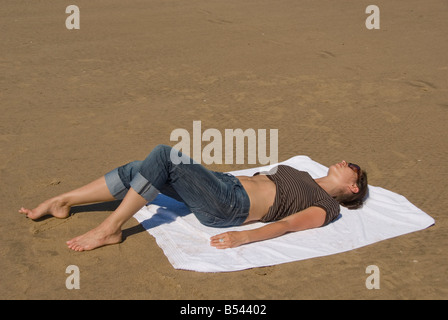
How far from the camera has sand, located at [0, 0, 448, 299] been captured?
3.57 m

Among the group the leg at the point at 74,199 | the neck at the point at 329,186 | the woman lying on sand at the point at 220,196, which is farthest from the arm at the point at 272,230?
the leg at the point at 74,199

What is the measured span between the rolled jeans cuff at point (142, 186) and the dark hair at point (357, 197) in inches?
58.3

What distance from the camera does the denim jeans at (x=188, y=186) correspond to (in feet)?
12.0

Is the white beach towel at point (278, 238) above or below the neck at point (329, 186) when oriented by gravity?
below

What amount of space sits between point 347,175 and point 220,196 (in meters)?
1.05

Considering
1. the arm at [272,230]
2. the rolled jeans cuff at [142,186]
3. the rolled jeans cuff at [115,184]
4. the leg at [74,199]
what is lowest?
the arm at [272,230]

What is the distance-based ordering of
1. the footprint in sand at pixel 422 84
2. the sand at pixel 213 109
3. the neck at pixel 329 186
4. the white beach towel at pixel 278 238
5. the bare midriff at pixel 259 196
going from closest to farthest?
the sand at pixel 213 109 → the white beach towel at pixel 278 238 → the bare midriff at pixel 259 196 → the neck at pixel 329 186 → the footprint in sand at pixel 422 84

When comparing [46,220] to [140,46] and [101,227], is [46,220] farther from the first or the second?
[140,46]

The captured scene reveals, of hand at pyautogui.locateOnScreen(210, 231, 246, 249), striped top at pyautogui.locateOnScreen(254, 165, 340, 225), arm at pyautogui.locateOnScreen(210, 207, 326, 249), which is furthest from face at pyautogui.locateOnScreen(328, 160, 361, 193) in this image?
hand at pyautogui.locateOnScreen(210, 231, 246, 249)

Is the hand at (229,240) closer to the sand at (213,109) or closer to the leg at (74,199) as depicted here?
the sand at (213,109)

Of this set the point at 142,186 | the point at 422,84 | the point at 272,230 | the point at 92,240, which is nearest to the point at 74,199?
the point at 92,240

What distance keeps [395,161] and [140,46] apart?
460 centimetres

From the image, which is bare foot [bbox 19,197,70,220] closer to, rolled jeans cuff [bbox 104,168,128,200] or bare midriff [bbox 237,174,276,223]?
rolled jeans cuff [bbox 104,168,128,200]

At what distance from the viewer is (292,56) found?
8227 mm
